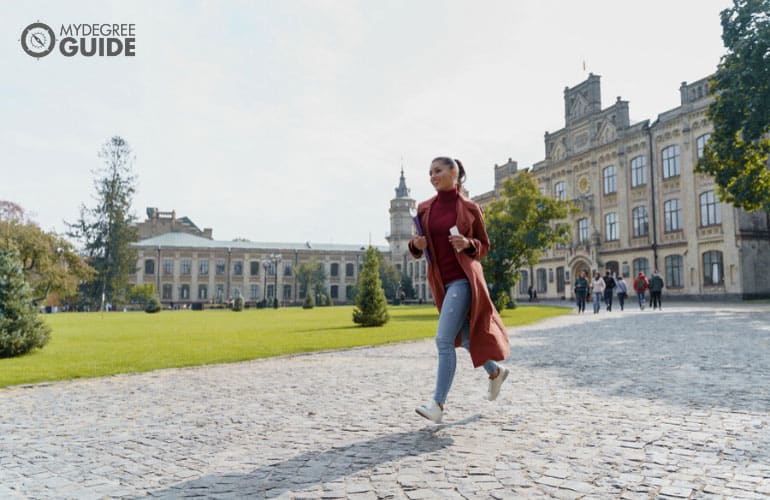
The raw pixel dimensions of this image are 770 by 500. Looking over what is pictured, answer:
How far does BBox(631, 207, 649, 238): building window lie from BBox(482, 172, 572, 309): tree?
11.9 meters

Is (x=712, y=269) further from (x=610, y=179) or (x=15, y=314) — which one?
(x=15, y=314)

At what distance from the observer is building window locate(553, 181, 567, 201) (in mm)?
46772

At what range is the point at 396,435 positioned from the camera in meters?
4.30

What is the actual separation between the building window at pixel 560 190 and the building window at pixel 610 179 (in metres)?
4.64

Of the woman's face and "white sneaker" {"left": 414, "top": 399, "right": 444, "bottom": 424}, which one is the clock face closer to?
the woman's face

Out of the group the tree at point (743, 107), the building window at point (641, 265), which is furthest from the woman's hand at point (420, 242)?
the building window at point (641, 265)

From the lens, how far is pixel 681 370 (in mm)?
7195

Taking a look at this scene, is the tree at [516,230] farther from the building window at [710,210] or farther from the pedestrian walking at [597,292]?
the building window at [710,210]

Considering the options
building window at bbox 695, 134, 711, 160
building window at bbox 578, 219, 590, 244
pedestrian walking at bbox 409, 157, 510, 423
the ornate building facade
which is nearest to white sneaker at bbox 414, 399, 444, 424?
pedestrian walking at bbox 409, 157, 510, 423

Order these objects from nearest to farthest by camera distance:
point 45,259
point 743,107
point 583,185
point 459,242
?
1. point 459,242
2. point 743,107
3. point 45,259
4. point 583,185

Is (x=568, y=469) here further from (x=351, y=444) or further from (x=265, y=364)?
(x=265, y=364)

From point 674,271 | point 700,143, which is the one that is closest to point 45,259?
point 674,271

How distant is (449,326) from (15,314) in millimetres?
10006

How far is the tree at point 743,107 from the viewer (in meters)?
19.3
